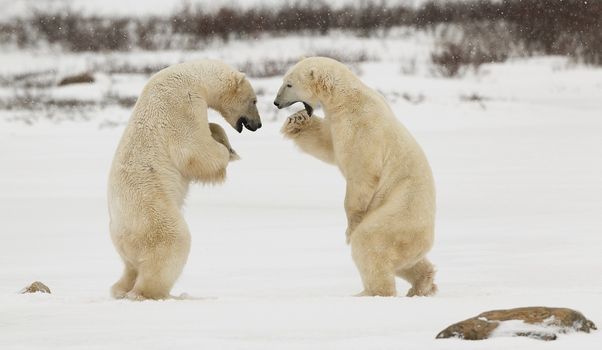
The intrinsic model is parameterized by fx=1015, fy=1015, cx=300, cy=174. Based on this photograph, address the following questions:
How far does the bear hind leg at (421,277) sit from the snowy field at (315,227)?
0.11m

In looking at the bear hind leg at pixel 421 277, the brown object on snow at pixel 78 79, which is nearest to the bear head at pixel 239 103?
the bear hind leg at pixel 421 277

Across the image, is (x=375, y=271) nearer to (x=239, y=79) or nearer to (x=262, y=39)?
(x=239, y=79)

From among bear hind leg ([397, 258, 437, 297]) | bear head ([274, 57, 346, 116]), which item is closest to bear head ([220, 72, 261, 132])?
bear head ([274, 57, 346, 116])

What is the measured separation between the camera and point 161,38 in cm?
2409

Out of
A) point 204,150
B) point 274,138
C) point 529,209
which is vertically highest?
point 204,150

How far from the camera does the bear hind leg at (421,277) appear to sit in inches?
185

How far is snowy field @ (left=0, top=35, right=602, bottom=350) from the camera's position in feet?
10.7

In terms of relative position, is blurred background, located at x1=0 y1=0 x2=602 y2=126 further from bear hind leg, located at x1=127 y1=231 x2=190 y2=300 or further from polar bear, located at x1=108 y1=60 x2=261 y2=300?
bear hind leg, located at x1=127 y1=231 x2=190 y2=300

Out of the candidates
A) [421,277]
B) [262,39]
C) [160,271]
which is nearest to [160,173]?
[160,271]

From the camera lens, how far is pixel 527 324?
301 cm

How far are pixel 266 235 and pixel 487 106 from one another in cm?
1078

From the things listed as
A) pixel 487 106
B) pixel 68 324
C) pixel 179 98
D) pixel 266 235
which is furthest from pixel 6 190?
pixel 487 106

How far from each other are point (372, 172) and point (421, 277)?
585mm

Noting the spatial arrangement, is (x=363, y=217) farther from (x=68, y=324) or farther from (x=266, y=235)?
(x=266, y=235)
